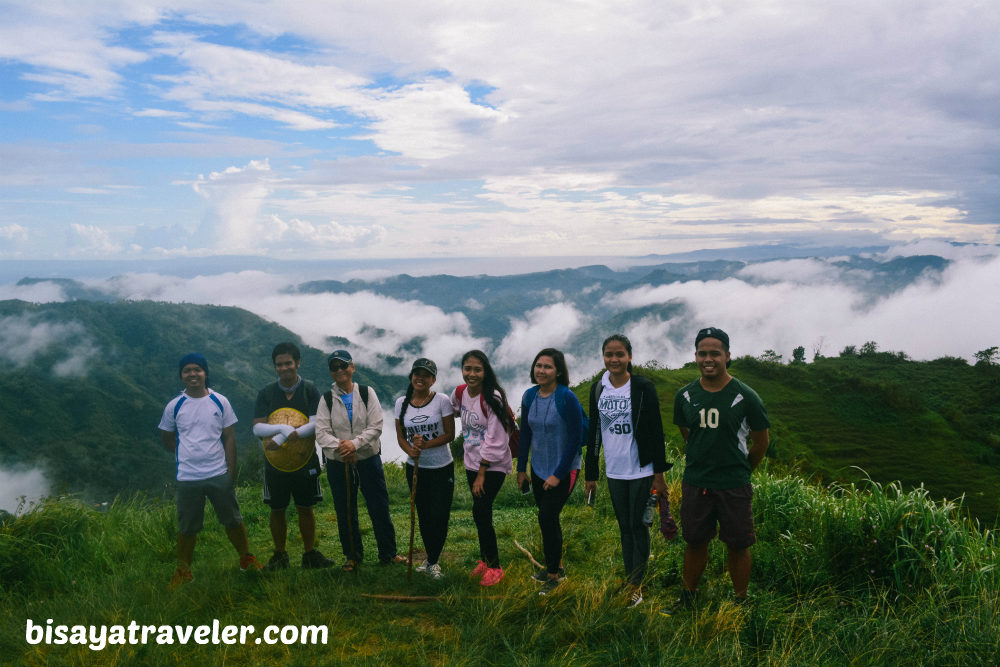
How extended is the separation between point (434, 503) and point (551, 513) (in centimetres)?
107

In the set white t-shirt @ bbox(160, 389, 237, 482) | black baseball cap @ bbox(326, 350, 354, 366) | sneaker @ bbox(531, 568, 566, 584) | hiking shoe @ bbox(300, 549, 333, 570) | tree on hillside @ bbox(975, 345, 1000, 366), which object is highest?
black baseball cap @ bbox(326, 350, 354, 366)

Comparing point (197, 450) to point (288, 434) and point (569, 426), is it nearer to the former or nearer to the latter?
point (288, 434)

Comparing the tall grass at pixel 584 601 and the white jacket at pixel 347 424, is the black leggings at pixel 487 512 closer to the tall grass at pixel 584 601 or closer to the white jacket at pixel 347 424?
the tall grass at pixel 584 601

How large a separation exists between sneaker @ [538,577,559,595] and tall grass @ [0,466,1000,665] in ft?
0.41

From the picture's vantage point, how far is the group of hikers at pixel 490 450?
4059 millimetres

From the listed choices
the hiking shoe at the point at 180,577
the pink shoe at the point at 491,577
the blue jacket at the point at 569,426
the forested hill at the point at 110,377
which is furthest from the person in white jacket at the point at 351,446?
the forested hill at the point at 110,377

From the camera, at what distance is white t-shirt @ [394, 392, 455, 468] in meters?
4.93

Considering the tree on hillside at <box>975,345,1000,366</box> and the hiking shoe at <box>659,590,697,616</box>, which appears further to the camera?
the tree on hillside at <box>975,345,1000,366</box>

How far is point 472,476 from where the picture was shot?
498cm

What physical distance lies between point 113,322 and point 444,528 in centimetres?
18474

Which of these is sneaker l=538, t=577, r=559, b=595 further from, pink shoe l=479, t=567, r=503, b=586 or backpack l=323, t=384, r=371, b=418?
backpack l=323, t=384, r=371, b=418

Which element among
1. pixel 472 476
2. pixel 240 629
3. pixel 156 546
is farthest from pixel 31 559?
pixel 472 476

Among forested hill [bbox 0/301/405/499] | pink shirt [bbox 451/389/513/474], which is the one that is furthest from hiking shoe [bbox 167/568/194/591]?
forested hill [bbox 0/301/405/499]

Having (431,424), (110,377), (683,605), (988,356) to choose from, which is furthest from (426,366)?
(110,377)
